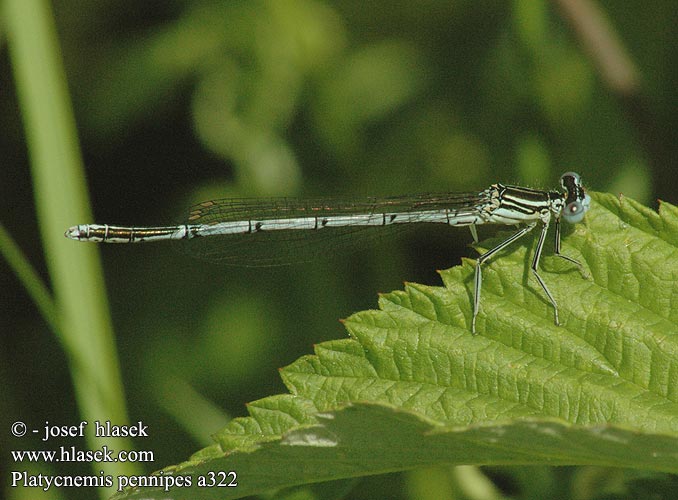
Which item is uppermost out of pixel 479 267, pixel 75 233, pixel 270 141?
pixel 270 141

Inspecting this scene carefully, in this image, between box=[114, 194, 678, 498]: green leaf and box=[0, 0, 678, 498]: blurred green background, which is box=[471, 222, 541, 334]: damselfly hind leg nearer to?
box=[114, 194, 678, 498]: green leaf

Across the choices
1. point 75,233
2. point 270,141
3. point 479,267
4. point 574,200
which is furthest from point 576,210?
point 270,141

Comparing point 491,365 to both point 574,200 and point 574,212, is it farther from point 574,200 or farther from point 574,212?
point 574,200

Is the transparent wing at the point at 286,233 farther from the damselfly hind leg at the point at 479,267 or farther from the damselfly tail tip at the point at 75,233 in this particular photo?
the damselfly hind leg at the point at 479,267

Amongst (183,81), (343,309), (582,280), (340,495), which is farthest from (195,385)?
(582,280)

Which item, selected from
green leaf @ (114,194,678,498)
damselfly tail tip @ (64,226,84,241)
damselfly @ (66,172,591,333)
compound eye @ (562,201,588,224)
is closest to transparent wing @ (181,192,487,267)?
damselfly @ (66,172,591,333)

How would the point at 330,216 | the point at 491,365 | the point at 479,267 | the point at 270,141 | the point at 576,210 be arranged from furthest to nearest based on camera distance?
the point at 270,141 < the point at 330,216 < the point at 576,210 < the point at 479,267 < the point at 491,365

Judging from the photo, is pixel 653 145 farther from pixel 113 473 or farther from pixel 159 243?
pixel 159 243
